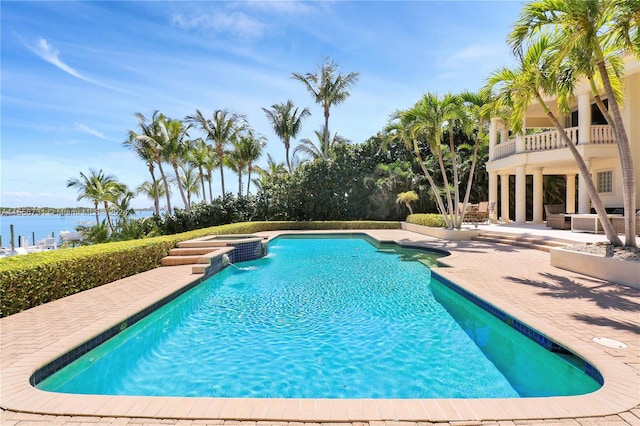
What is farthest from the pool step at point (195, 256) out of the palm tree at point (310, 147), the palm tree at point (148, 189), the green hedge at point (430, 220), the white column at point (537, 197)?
the palm tree at point (148, 189)

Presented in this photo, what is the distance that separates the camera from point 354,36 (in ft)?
45.0

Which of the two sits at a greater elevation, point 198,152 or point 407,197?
point 198,152

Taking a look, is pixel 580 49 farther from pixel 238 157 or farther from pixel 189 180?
pixel 189 180

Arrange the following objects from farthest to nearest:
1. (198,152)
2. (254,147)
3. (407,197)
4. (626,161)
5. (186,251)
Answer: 1. (254,147)
2. (198,152)
3. (407,197)
4. (186,251)
5. (626,161)

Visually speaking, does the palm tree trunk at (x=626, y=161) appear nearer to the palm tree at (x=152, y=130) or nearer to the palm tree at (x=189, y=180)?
the palm tree at (x=152, y=130)

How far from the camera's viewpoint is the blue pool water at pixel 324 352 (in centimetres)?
387

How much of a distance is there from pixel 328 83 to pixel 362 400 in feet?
89.6

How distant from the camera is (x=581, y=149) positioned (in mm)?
14406

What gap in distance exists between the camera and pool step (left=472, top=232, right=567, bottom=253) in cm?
1162

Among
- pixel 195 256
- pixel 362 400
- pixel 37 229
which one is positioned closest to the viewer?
pixel 362 400

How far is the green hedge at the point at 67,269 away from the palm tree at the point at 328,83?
1993 centimetres

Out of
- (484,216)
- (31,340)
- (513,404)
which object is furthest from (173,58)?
(484,216)

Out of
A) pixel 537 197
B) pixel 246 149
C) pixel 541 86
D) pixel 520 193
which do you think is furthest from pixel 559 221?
pixel 246 149

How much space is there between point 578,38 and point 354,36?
27.8ft
